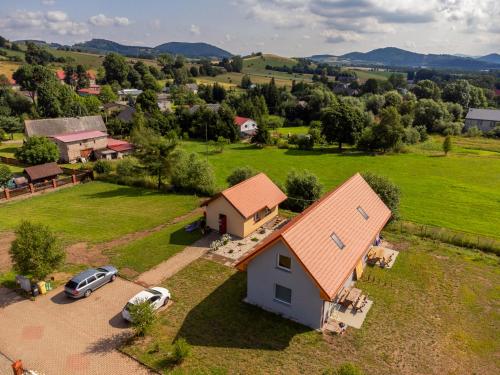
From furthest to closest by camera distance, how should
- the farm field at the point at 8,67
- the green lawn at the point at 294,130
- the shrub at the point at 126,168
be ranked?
1. the farm field at the point at 8,67
2. the green lawn at the point at 294,130
3. the shrub at the point at 126,168

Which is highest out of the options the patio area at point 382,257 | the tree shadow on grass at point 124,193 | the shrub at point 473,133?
the shrub at point 473,133

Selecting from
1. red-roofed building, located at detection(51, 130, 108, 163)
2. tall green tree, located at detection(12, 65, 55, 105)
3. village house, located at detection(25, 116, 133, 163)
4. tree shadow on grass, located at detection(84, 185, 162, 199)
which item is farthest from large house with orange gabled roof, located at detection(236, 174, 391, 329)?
tall green tree, located at detection(12, 65, 55, 105)

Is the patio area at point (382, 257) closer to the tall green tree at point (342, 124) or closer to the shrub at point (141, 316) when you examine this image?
the shrub at point (141, 316)

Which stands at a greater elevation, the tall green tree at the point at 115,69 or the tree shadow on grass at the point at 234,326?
the tall green tree at the point at 115,69

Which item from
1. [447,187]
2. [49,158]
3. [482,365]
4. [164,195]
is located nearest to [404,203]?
[447,187]

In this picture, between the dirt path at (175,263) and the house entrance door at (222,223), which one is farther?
the house entrance door at (222,223)

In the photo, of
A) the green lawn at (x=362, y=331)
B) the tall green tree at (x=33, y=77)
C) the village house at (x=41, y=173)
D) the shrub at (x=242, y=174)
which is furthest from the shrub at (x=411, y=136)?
the tall green tree at (x=33, y=77)

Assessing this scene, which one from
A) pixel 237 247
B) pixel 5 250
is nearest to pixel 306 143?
pixel 237 247
